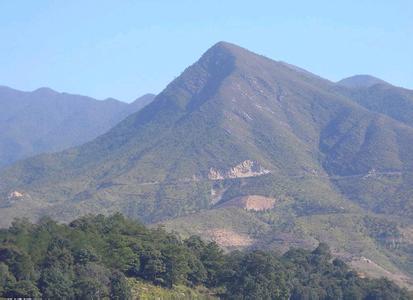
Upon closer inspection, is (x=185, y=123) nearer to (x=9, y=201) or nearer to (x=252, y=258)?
(x=9, y=201)

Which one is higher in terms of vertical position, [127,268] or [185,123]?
[185,123]

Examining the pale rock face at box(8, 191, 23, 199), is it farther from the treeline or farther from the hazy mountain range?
the treeline

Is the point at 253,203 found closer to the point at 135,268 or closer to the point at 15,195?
the point at 15,195

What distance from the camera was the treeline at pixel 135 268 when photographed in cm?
5600

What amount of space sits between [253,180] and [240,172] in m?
9.36

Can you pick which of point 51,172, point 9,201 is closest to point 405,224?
point 9,201

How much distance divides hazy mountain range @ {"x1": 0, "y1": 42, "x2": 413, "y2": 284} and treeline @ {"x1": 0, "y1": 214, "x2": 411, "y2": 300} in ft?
96.9

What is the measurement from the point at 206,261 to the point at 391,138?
11456 cm

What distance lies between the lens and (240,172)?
543 ft

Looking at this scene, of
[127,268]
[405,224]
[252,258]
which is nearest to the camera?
[127,268]

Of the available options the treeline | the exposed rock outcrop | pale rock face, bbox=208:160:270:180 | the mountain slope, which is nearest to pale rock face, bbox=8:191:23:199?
the mountain slope

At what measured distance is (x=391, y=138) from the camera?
585ft

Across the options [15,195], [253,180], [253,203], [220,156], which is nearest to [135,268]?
[253,203]

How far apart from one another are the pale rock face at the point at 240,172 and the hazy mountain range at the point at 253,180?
24 cm
